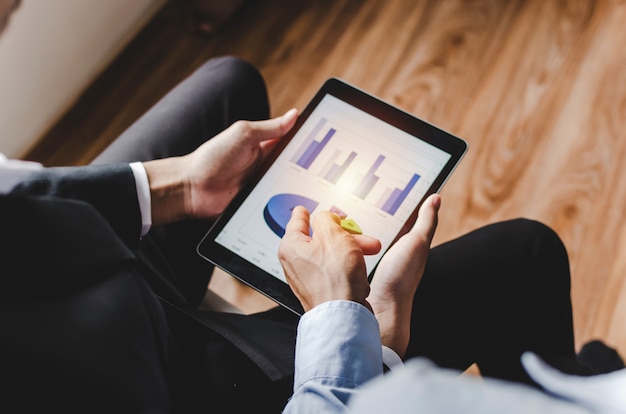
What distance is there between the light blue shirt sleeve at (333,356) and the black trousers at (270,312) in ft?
0.34

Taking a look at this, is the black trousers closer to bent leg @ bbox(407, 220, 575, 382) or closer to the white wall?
bent leg @ bbox(407, 220, 575, 382)

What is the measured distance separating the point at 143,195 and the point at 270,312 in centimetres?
23

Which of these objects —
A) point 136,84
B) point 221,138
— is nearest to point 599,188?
point 221,138

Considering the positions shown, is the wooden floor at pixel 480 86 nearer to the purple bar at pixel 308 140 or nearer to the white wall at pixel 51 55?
the white wall at pixel 51 55

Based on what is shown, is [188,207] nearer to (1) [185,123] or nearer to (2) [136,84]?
(1) [185,123]

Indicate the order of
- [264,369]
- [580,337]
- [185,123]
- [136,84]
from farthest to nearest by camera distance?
[136,84], [580,337], [185,123], [264,369]

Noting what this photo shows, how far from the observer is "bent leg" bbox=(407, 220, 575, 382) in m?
0.77

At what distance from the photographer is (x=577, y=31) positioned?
1.42 meters

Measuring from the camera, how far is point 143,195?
792 mm

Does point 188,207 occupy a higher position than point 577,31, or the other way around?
point 577,31

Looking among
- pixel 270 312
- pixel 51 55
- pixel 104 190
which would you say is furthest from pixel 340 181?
pixel 51 55

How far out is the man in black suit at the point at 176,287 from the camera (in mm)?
447

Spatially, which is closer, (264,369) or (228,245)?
(264,369)

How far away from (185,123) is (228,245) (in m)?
0.22
